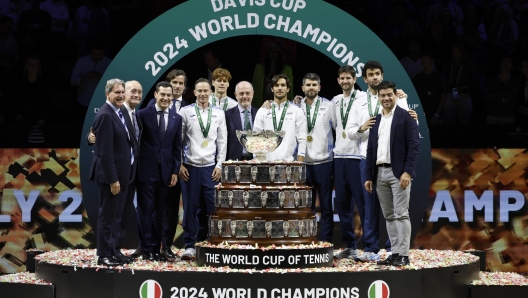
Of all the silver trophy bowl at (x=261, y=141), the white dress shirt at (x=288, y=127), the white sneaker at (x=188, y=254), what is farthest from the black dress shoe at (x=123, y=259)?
the white dress shirt at (x=288, y=127)

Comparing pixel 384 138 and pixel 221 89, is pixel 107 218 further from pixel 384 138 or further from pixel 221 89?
pixel 384 138

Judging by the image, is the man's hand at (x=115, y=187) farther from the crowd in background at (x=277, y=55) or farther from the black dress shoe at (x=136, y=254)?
the crowd in background at (x=277, y=55)

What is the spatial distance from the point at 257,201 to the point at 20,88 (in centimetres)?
404

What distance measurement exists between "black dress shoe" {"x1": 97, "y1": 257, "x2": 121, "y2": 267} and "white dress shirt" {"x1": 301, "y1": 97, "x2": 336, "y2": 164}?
213 cm

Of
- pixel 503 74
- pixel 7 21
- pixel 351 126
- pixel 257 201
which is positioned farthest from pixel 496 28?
pixel 7 21

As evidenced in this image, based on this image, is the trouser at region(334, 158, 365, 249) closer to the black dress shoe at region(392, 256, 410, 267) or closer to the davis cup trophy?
the davis cup trophy

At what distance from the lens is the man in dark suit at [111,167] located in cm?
803

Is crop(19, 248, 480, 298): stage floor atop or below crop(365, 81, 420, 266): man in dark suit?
below

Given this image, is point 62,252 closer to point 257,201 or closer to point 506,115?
point 257,201

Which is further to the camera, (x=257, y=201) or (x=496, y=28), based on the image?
(x=496, y=28)

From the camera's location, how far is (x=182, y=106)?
9477 mm

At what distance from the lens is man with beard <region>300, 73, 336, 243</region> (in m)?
9.11

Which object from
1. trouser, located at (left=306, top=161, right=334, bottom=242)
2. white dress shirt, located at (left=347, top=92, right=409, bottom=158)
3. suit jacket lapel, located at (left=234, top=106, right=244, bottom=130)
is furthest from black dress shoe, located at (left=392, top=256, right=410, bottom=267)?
suit jacket lapel, located at (left=234, top=106, right=244, bottom=130)

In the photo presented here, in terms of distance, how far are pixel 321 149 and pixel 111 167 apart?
212 cm
